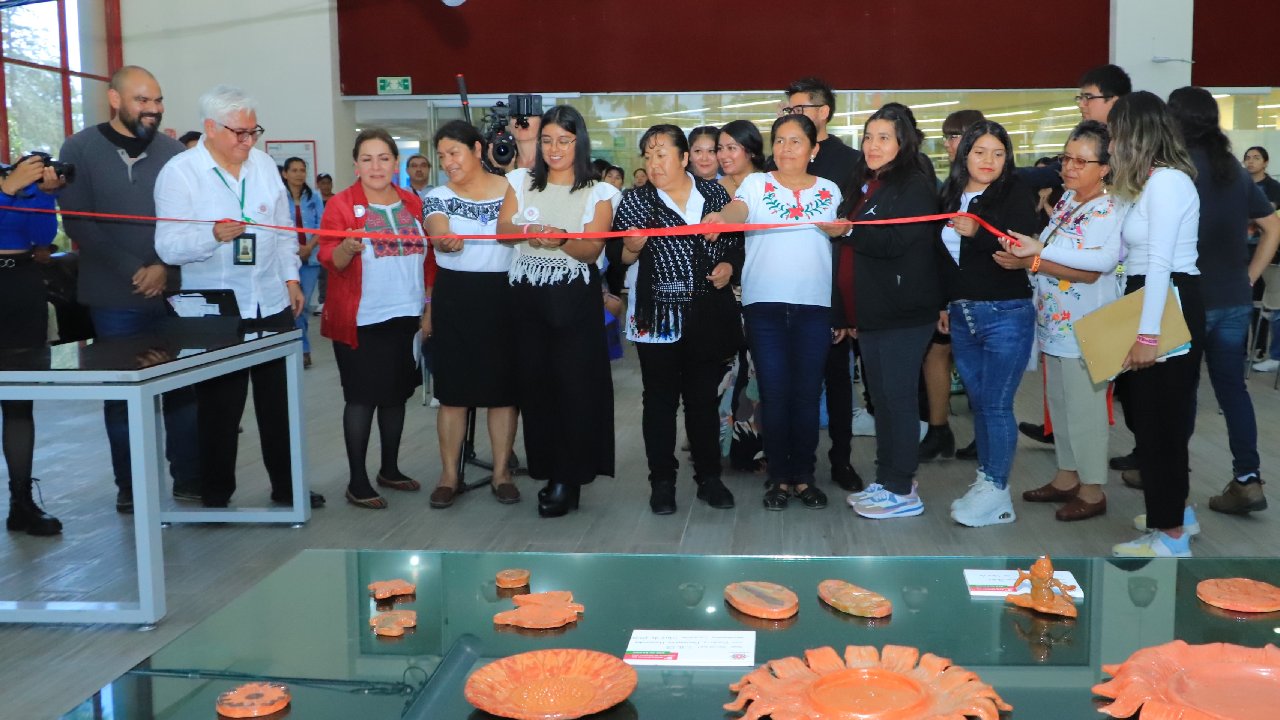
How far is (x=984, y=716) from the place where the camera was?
4.42ft

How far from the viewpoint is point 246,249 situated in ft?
13.1

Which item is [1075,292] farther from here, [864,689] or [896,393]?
[864,689]

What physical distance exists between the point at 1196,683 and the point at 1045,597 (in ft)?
1.07

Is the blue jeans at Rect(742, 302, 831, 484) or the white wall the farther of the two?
the white wall

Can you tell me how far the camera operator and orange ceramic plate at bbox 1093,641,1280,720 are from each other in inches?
143

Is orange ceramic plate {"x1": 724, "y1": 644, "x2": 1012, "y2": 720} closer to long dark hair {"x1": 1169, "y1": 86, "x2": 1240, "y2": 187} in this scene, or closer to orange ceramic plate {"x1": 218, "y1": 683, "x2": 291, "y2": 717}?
orange ceramic plate {"x1": 218, "y1": 683, "x2": 291, "y2": 717}

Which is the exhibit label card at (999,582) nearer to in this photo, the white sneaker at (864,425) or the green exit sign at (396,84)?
the white sneaker at (864,425)

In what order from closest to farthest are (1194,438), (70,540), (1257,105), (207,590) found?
(207,590) → (70,540) → (1194,438) → (1257,105)

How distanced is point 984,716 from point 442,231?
10.2ft

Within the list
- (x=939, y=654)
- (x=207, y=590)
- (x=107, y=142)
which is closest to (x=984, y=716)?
(x=939, y=654)

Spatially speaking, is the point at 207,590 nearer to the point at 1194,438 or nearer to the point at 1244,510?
the point at 1244,510

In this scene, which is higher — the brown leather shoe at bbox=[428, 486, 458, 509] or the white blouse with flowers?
the white blouse with flowers

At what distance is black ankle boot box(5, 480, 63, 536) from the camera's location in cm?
398

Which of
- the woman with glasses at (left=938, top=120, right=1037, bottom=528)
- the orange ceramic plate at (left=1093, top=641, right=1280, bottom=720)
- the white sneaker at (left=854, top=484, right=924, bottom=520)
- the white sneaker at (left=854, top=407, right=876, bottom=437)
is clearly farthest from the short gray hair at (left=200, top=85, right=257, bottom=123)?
the orange ceramic plate at (left=1093, top=641, right=1280, bottom=720)
